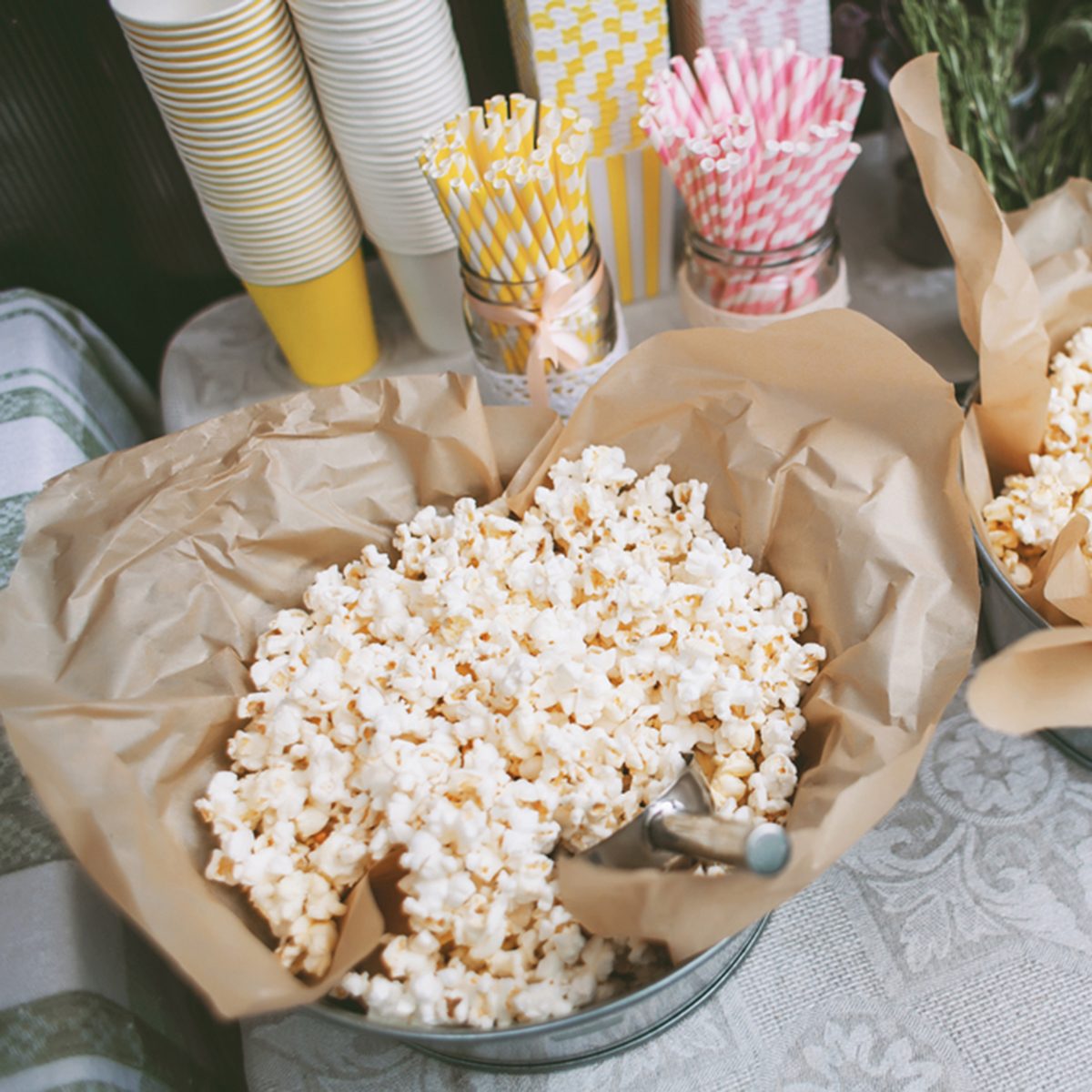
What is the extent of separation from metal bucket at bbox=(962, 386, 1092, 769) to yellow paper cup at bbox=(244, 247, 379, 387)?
564 millimetres

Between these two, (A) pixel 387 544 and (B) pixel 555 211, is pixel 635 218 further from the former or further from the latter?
(A) pixel 387 544

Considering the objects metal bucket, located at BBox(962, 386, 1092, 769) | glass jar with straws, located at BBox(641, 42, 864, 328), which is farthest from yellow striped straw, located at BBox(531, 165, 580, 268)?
metal bucket, located at BBox(962, 386, 1092, 769)

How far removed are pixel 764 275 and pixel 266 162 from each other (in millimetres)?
436

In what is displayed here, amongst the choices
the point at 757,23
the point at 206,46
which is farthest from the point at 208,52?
the point at 757,23

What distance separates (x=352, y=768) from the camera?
677mm

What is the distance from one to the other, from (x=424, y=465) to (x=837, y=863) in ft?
1.40

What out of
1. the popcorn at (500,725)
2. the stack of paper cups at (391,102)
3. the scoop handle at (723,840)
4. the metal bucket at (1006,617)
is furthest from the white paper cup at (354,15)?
the scoop handle at (723,840)

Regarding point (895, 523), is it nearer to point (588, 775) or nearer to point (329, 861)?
point (588, 775)

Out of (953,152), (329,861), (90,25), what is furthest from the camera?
(90,25)

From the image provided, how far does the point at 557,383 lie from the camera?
89cm

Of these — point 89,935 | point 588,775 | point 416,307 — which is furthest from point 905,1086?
point 416,307

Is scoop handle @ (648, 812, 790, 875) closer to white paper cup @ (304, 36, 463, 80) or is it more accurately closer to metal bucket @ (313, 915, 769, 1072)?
metal bucket @ (313, 915, 769, 1072)

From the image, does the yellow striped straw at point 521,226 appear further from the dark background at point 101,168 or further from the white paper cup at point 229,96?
the dark background at point 101,168

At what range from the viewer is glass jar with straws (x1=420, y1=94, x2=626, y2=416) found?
78cm
